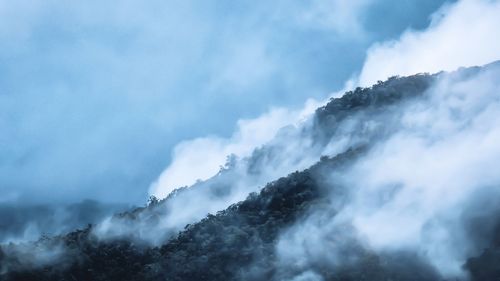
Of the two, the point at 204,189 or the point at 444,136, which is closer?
the point at 444,136

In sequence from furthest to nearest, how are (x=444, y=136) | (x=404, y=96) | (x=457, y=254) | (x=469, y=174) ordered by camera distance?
1. (x=404, y=96)
2. (x=444, y=136)
3. (x=469, y=174)
4. (x=457, y=254)

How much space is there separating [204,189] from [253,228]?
17.3 meters

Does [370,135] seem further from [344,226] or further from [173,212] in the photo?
[173,212]

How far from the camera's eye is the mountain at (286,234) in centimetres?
3225

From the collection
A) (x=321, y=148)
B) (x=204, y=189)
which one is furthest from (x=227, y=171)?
(x=321, y=148)

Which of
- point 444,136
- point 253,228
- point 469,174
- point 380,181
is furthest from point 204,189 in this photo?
point 469,174

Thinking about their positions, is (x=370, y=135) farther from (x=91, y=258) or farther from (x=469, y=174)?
(x=91, y=258)

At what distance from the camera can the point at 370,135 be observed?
50.8 meters

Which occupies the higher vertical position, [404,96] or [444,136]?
[404,96]

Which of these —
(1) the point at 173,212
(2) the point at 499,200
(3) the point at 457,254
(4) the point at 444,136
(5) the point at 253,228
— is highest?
(1) the point at 173,212

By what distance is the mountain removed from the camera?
1270 inches

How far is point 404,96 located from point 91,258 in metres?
33.3

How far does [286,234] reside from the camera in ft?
126

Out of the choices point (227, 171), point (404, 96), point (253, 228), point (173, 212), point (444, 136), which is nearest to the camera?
point (253, 228)
